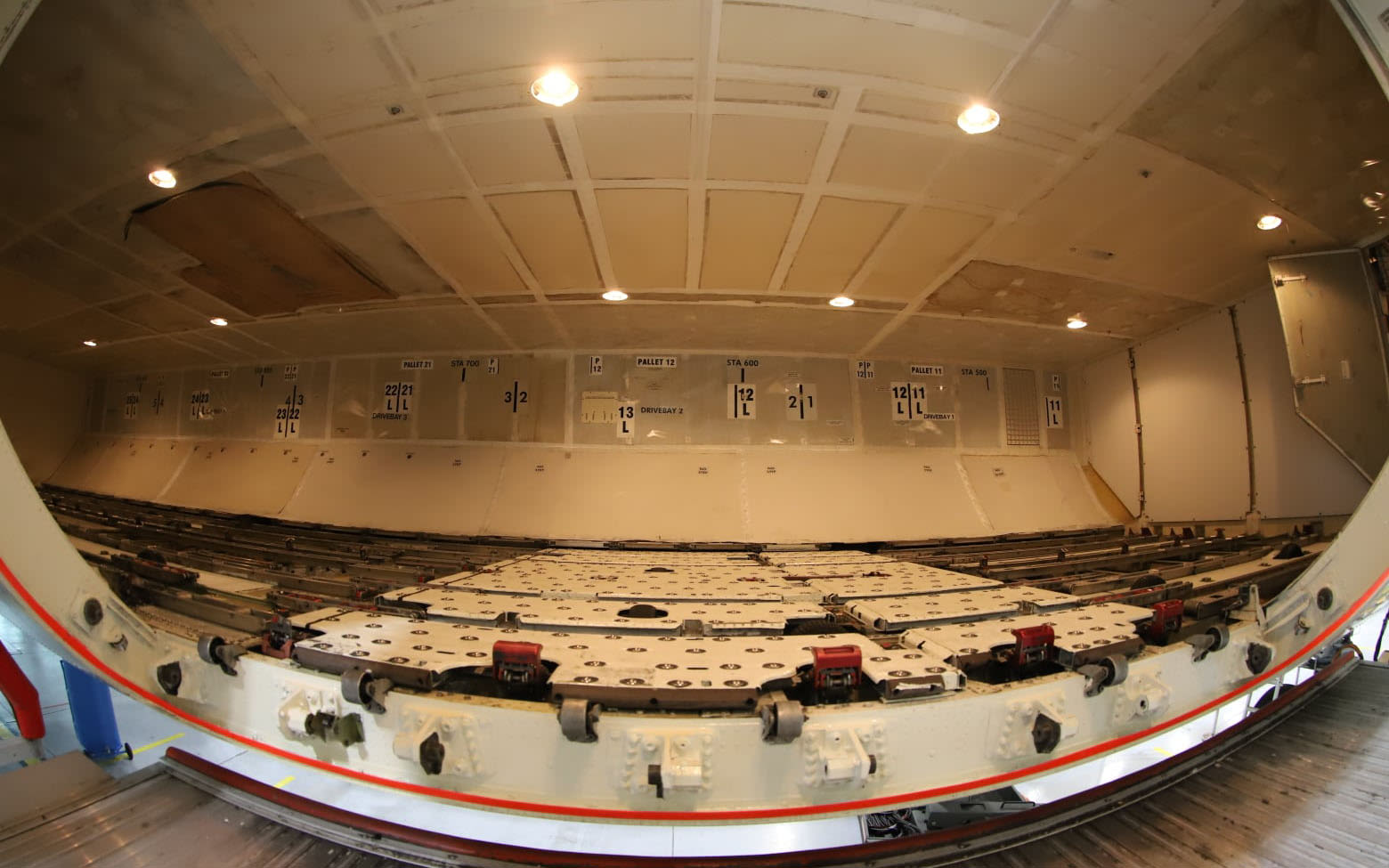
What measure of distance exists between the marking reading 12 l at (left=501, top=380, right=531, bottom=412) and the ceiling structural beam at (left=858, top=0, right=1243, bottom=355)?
4.96 m

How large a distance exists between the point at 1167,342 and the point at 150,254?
10.9 m

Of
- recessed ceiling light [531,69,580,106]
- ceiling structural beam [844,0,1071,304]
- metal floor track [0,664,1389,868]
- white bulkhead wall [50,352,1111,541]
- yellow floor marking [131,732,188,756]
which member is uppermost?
recessed ceiling light [531,69,580,106]

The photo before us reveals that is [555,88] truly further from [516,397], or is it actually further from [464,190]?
[516,397]

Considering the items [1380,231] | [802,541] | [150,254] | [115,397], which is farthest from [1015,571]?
[115,397]

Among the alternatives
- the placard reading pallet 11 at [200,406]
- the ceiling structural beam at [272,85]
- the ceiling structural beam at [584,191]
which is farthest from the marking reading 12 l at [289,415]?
the ceiling structural beam at [584,191]

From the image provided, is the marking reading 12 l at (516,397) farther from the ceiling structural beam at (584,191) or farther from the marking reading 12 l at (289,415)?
the marking reading 12 l at (289,415)

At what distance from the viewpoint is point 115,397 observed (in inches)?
313

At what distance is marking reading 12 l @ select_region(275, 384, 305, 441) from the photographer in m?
6.33

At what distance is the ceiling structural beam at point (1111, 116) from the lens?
1.94m

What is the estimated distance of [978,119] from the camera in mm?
2395

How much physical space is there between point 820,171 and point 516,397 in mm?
4552

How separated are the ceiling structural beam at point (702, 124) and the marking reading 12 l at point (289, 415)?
21.0ft

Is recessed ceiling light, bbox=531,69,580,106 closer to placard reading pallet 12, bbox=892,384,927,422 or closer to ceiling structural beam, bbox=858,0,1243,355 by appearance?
ceiling structural beam, bbox=858,0,1243,355

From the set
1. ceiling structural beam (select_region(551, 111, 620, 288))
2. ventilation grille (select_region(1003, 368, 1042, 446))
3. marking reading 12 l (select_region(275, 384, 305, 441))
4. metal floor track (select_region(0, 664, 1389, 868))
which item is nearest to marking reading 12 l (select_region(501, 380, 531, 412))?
ceiling structural beam (select_region(551, 111, 620, 288))
